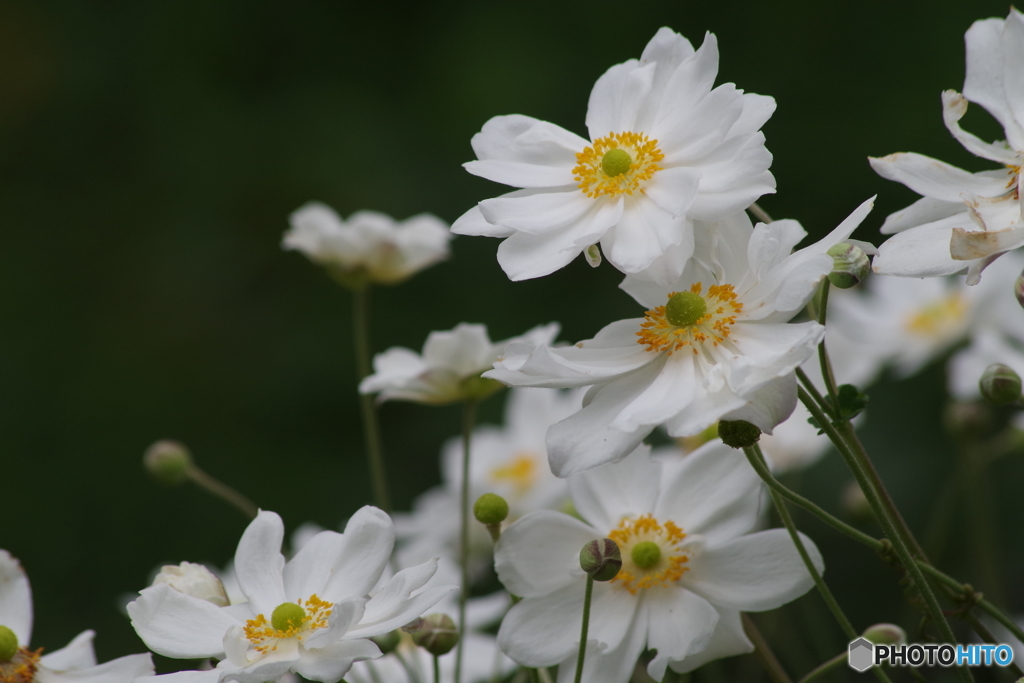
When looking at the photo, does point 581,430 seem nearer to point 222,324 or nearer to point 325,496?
point 325,496


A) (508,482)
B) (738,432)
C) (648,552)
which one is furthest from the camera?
(508,482)

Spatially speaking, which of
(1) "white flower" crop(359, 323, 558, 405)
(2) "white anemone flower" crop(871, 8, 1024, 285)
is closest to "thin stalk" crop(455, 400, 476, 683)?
(1) "white flower" crop(359, 323, 558, 405)

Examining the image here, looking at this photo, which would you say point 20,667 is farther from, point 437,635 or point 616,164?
point 616,164

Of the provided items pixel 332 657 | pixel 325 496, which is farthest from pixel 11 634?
pixel 325 496

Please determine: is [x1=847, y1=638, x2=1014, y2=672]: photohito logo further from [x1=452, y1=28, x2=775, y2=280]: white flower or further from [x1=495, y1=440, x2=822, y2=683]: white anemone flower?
[x1=452, y1=28, x2=775, y2=280]: white flower

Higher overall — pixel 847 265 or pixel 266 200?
pixel 266 200

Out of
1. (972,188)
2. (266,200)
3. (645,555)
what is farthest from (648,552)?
(266,200)
